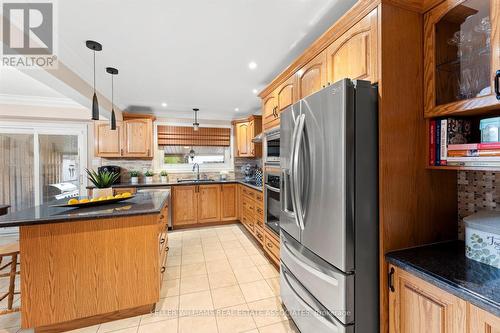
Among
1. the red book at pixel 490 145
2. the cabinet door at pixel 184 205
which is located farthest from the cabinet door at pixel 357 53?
the cabinet door at pixel 184 205

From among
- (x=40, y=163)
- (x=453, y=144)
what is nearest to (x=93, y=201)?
(x=453, y=144)

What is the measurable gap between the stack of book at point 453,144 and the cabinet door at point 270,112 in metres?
1.48

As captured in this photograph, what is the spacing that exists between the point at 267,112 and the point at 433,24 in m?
1.75

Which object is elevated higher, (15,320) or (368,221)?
(368,221)

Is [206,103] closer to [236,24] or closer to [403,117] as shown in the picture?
[236,24]

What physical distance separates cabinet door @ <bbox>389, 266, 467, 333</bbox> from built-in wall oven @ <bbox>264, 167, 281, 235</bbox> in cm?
133

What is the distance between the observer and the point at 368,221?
1198 millimetres

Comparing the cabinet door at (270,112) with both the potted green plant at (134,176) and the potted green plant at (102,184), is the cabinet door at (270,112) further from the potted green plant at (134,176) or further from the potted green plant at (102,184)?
the potted green plant at (134,176)

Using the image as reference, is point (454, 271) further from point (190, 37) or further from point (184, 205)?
point (184, 205)

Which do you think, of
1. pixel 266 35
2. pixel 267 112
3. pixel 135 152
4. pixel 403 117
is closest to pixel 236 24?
pixel 266 35

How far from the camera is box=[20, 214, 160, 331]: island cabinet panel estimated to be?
1.61 meters

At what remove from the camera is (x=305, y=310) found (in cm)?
143

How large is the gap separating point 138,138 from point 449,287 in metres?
4.67

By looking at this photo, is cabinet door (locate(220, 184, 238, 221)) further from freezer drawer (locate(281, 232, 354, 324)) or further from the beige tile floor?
freezer drawer (locate(281, 232, 354, 324))
